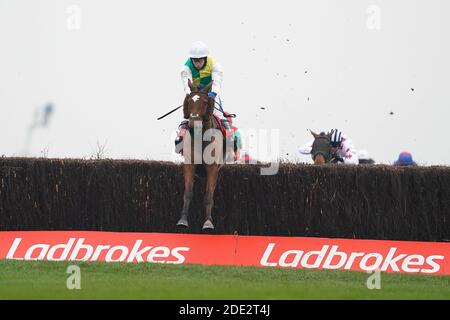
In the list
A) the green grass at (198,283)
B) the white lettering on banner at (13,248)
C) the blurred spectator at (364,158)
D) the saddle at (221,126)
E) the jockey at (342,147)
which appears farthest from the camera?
the blurred spectator at (364,158)

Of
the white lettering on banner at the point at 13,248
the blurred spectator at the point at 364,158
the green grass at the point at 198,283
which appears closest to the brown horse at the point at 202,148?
the green grass at the point at 198,283

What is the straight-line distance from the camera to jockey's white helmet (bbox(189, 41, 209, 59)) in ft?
53.2

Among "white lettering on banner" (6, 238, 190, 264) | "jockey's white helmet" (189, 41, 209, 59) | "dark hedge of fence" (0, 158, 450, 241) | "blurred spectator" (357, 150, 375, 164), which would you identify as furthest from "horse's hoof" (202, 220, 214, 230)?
"blurred spectator" (357, 150, 375, 164)

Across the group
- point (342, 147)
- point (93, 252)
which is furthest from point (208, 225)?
point (342, 147)

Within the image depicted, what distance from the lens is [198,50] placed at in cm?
1622

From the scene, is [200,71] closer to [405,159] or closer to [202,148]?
[202,148]

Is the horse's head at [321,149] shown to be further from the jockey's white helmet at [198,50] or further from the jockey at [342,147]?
the jockey's white helmet at [198,50]

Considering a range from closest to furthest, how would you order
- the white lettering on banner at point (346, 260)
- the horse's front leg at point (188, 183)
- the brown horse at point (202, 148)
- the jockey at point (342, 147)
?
the white lettering on banner at point (346, 260) → the brown horse at point (202, 148) → the horse's front leg at point (188, 183) → the jockey at point (342, 147)

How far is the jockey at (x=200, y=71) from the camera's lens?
16.2 meters

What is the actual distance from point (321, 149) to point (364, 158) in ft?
18.3

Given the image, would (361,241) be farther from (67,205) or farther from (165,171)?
(67,205)

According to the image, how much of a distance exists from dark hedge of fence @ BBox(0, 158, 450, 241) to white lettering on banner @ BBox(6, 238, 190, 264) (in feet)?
4.63

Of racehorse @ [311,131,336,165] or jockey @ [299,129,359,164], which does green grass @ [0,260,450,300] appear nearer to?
racehorse @ [311,131,336,165]
